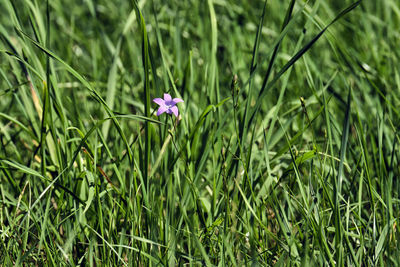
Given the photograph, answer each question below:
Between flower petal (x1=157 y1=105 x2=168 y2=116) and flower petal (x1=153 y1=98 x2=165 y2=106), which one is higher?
flower petal (x1=153 y1=98 x2=165 y2=106)

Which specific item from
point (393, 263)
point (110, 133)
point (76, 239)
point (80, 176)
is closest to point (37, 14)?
point (110, 133)

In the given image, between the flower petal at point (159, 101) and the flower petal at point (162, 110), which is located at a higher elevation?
the flower petal at point (159, 101)

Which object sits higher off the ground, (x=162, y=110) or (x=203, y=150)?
(x=162, y=110)

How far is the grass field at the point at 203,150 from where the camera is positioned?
167cm

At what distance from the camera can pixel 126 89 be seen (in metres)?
2.99

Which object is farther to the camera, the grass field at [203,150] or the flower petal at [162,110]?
the grass field at [203,150]

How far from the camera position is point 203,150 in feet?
6.61

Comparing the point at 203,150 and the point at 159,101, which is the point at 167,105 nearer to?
the point at 159,101

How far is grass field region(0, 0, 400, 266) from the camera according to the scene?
167 centimetres

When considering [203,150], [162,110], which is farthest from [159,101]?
[203,150]

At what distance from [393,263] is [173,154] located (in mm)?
946

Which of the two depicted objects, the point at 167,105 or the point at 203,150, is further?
the point at 203,150

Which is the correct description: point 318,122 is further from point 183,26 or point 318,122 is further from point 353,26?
point 183,26

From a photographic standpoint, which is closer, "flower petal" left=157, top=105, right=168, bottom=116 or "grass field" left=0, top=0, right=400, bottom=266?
"flower petal" left=157, top=105, right=168, bottom=116
